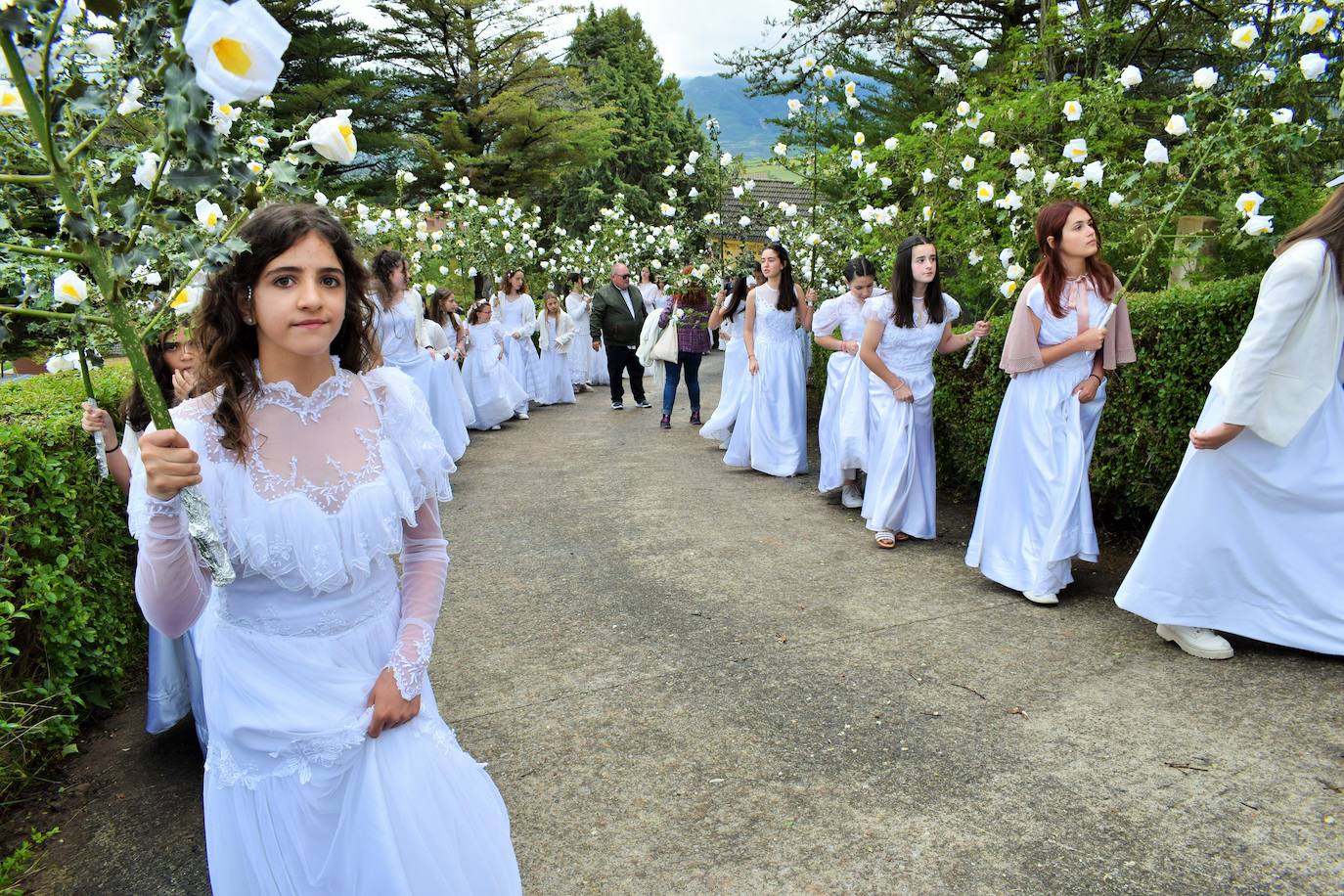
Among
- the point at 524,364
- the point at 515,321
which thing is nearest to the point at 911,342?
the point at 515,321

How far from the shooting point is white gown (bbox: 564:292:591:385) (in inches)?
728

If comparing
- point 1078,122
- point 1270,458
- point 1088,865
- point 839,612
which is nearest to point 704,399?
point 1078,122

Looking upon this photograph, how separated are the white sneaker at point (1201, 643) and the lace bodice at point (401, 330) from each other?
7366mm

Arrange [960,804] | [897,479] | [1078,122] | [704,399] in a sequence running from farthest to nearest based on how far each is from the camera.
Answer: [704,399] < [1078,122] < [897,479] < [960,804]

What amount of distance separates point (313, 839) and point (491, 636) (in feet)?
10.4

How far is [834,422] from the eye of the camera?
28.0 feet

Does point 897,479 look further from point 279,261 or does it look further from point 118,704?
point 279,261

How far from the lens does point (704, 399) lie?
51.9 feet

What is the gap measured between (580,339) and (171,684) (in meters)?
15.6

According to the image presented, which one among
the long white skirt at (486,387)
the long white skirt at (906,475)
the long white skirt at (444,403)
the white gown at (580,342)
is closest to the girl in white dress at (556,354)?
the white gown at (580,342)

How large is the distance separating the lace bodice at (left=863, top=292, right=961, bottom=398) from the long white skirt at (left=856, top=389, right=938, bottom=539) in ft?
0.22

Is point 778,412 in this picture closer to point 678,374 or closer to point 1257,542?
point 678,374

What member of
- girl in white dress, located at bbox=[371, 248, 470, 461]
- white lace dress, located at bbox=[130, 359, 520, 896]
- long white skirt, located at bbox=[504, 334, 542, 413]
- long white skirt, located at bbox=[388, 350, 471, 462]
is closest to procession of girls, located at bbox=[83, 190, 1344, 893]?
white lace dress, located at bbox=[130, 359, 520, 896]

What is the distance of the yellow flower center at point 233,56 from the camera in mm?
1384
